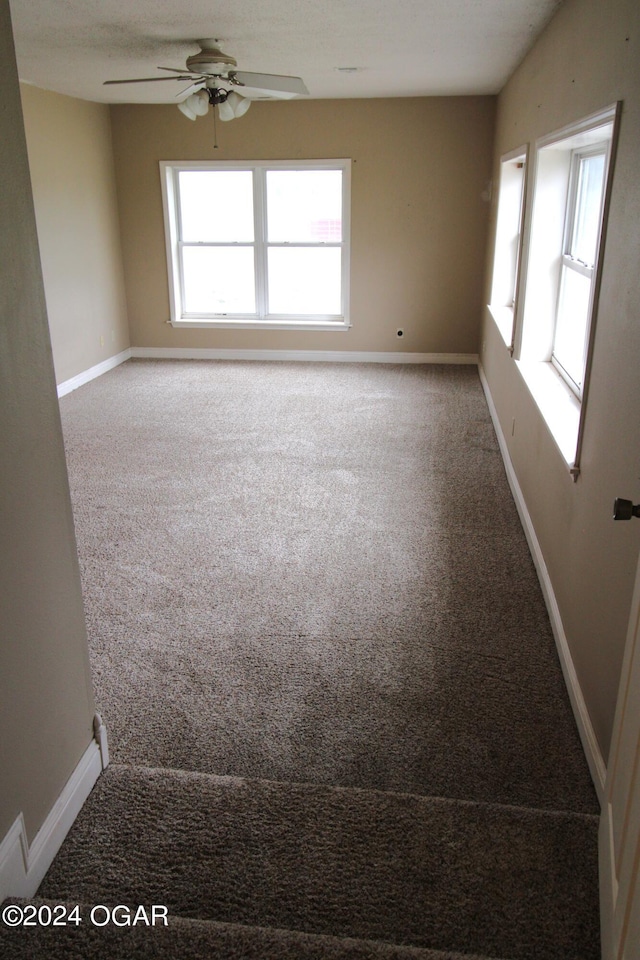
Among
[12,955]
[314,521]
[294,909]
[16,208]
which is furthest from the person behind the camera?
[314,521]

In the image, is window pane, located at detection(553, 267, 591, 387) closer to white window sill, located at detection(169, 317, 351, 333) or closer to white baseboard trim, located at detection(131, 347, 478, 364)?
white baseboard trim, located at detection(131, 347, 478, 364)

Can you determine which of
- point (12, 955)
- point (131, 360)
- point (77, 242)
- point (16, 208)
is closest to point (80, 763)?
point (12, 955)

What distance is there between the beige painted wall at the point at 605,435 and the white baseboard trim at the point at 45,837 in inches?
54.5

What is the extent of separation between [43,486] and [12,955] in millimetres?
914

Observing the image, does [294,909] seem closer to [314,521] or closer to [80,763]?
[80,763]

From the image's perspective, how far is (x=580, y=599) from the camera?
2.51m

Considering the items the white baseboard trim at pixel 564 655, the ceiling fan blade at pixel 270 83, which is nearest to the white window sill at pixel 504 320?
the white baseboard trim at pixel 564 655

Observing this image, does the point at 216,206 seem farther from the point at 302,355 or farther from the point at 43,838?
the point at 43,838

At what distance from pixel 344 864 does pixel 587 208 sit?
3.41m

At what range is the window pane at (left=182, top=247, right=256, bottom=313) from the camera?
777 cm

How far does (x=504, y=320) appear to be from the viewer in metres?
5.86

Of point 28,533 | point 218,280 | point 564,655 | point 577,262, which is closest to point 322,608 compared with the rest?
point 564,655

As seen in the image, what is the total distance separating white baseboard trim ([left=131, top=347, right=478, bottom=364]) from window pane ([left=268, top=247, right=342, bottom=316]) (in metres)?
0.43

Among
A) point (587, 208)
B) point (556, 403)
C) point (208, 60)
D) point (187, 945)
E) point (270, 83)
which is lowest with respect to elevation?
point (187, 945)
